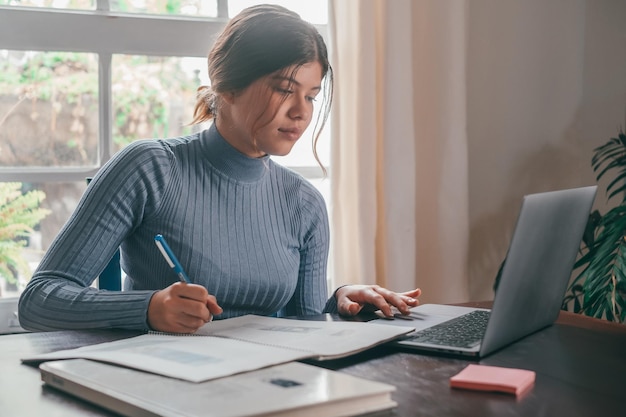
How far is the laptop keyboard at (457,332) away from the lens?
1085 millimetres

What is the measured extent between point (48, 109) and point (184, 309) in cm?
120

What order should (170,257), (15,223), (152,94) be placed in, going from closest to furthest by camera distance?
(170,257), (15,223), (152,94)

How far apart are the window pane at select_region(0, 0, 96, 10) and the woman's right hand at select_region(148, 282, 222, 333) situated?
1.23m

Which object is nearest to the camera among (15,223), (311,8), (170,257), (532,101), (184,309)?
(184,309)

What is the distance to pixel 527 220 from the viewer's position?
988 millimetres

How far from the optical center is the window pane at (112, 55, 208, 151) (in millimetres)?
2152

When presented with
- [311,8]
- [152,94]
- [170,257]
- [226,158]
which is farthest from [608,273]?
[170,257]

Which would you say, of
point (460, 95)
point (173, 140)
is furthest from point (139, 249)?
point (460, 95)

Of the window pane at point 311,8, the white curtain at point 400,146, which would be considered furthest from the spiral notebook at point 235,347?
the window pane at point 311,8

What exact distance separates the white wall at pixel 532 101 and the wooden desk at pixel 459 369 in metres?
1.34

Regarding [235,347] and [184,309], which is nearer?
[235,347]

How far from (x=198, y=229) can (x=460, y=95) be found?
3.82ft

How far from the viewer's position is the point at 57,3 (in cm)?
208

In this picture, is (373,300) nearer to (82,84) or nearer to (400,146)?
(400,146)
